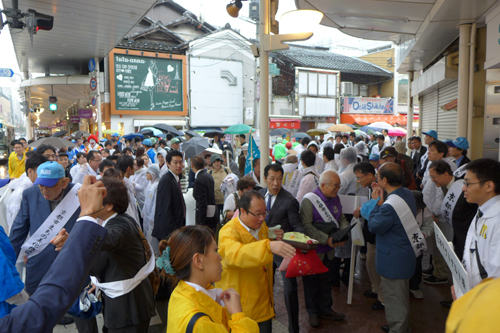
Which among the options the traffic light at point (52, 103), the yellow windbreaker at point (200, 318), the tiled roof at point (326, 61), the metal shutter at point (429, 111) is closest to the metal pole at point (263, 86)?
the yellow windbreaker at point (200, 318)

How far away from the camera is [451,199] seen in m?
4.21

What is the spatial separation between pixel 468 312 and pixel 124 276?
93.0 inches

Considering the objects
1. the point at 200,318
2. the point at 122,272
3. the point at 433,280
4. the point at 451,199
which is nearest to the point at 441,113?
the point at 433,280

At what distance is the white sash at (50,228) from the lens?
3242 mm

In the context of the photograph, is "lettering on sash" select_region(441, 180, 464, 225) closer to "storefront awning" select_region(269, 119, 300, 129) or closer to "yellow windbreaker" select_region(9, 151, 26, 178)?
"yellow windbreaker" select_region(9, 151, 26, 178)

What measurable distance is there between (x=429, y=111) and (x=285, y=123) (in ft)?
55.6

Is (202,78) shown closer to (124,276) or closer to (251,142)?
(251,142)

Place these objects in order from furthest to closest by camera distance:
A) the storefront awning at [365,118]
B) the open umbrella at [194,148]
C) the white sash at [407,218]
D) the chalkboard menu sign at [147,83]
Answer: the storefront awning at [365,118] < the chalkboard menu sign at [147,83] < the open umbrella at [194,148] < the white sash at [407,218]

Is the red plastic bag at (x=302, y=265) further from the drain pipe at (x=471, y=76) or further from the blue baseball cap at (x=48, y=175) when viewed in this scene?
the drain pipe at (x=471, y=76)

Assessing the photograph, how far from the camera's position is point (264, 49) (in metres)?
5.09

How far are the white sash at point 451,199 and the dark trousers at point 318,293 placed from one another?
1.60 m

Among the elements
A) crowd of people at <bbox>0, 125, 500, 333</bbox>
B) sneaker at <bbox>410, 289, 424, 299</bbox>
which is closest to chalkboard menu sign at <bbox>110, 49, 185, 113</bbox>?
crowd of people at <bbox>0, 125, 500, 333</bbox>

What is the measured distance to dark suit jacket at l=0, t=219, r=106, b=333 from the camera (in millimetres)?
1091

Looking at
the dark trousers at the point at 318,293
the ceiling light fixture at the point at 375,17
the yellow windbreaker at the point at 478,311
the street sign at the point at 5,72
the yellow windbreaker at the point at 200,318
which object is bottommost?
the dark trousers at the point at 318,293
